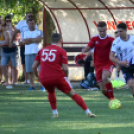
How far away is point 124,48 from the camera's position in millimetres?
9648

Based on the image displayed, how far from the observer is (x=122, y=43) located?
31.7 feet

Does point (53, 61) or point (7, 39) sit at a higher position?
point (53, 61)

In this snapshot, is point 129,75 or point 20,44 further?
point 20,44

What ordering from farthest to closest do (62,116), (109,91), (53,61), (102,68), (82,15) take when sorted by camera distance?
(82,15) → (102,68) → (109,91) → (62,116) → (53,61)

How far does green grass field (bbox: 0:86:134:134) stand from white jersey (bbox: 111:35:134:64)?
Answer: 0.99 metres

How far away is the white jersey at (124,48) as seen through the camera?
31.5ft

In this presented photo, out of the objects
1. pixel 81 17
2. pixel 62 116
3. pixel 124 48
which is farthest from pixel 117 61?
pixel 81 17

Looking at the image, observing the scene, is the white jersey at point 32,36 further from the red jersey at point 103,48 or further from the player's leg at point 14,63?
the red jersey at point 103,48

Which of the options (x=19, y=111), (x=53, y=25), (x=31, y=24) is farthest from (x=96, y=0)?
(x=19, y=111)

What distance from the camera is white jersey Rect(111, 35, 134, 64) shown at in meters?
9.60

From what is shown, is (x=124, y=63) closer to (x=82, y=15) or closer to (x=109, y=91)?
(x=109, y=91)

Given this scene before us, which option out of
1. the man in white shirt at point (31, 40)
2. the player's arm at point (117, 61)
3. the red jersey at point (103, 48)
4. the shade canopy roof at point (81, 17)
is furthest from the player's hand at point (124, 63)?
the shade canopy roof at point (81, 17)

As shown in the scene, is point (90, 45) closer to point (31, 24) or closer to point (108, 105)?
point (108, 105)

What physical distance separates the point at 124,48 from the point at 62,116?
2.17 meters
